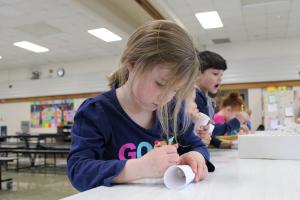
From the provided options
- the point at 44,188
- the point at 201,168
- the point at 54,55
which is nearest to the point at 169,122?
the point at 201,168

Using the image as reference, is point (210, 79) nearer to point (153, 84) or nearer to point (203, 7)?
point (153, 84)

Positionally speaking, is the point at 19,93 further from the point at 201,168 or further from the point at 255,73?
the point at 201,168

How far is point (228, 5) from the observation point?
4938 millimetres

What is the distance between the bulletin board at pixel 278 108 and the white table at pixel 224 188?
6.32 meters

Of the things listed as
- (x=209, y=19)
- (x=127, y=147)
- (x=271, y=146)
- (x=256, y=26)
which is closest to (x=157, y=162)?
(x=127, y=147)

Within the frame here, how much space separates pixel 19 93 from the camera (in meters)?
9.94

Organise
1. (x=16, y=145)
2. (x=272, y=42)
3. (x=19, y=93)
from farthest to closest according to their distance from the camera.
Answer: (x=19, y=93), (x=272, y=42), (x=16, y=145)

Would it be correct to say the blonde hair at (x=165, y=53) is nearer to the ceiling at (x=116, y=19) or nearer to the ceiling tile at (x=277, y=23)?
the ceiling at (x=116, y=19)

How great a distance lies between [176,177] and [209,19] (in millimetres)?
5461

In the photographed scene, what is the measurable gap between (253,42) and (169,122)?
22.8ft

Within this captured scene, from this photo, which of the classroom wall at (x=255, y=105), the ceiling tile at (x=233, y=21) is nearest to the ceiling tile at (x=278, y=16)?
the ceiling tile at (x=233, y=21)

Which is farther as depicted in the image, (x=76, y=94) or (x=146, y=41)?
(x=76, y=94)

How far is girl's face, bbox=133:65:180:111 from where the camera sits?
31.6 inches

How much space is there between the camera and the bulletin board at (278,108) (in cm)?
643
